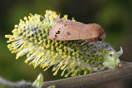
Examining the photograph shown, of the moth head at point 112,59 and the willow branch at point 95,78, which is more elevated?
the moth head at point 112,59

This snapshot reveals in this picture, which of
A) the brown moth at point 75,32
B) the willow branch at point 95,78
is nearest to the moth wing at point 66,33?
the brown moth at point 75,32

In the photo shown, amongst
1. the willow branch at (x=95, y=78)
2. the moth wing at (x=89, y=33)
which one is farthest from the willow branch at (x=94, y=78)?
the moth wing at (x=89, y=33)

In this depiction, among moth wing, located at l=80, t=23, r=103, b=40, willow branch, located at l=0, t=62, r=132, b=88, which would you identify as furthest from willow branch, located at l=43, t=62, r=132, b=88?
moth wing, located at l=80, t=23, r=103, b=40

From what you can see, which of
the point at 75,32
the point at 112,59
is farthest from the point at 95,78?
the point at 75,32

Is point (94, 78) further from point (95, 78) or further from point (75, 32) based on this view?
point (75, 32)

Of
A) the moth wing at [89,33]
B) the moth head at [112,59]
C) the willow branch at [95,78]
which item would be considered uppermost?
the moth wing at [89,33]

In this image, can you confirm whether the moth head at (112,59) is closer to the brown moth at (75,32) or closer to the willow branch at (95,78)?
the willow branch at (95,78)

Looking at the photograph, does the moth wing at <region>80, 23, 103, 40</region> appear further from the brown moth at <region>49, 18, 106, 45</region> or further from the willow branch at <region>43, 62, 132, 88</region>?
the willow branch at <region>43, 62, 132, 88</region>

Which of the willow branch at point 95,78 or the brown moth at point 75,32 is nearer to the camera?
the willow branch at point 95,78
